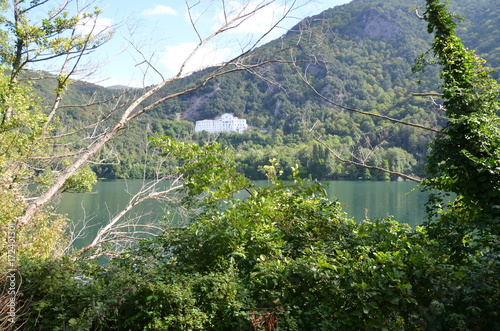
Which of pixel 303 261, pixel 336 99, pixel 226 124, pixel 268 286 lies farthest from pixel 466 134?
pixel 226 124

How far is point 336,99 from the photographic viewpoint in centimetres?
780

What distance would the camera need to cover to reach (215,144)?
3758 millimetres

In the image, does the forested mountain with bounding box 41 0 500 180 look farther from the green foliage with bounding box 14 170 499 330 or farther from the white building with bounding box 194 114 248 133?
the white building with bounding box 194 114 248 133

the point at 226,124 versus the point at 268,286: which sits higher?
the point at 226,124

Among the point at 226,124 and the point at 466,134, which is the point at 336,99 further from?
the point at 226,124

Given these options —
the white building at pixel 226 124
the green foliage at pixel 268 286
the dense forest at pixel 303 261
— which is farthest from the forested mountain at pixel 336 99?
the white building at pixel 226 124

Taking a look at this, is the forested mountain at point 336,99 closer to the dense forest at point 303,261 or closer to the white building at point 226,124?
the dense forest at point 303,261

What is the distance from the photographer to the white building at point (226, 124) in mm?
86425

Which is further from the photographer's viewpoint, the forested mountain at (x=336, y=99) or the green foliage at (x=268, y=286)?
the forested mountain at (x=336, y=99)

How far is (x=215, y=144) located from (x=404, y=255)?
214 centimetres

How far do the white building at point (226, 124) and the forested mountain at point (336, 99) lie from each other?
11.9 feet

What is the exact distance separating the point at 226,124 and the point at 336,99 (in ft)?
262

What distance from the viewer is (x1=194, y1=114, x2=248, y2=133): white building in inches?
3403

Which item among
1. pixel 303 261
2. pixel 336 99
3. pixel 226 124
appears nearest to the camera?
pixel 303 261
